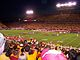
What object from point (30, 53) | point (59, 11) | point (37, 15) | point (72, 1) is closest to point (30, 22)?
point (37, 15)

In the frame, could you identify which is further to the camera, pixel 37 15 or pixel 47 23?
pixel 37 15

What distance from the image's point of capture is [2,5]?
66062 millimetres

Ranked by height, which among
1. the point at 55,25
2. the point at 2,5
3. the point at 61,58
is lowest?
the point at 61,58

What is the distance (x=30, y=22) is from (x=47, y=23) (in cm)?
620

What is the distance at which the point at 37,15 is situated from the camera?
6228 cm

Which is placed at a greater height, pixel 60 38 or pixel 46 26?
pixel 46 26

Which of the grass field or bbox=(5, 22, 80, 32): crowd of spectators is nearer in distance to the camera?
the grass field

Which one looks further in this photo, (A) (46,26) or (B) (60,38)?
(A) (46,26)

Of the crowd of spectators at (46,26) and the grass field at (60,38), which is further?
the crowd of spectators at (46,26)

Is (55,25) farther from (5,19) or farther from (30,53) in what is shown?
(30,53)

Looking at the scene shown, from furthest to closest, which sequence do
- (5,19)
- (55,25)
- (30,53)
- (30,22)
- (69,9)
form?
(5,19)
(30,22)
(69,9)
(55,25)
(30,53)

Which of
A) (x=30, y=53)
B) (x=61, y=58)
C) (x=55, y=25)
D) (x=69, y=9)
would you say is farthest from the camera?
(x=69, y=9)

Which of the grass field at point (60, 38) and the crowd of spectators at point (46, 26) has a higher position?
the crowd of spectators at point (46, 26)

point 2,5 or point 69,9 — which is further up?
point 2,5
